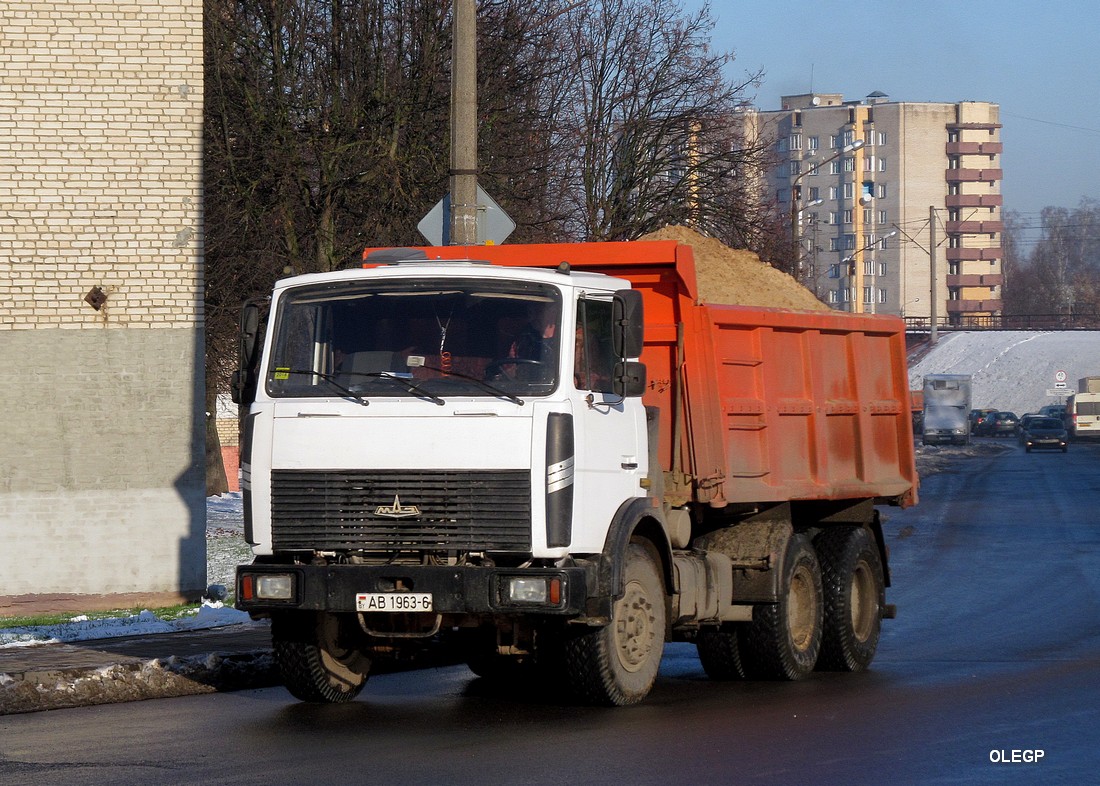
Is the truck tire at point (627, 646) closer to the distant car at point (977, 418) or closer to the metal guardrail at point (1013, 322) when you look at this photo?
the distant car at point (977, 418)

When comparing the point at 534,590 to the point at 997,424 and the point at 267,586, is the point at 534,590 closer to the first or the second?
the point at 267,586

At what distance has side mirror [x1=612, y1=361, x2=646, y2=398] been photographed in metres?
9.33

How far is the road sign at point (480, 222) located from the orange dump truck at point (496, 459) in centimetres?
310

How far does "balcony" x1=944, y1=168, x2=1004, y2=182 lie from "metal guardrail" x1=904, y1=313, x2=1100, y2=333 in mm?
13118

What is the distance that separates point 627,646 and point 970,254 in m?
147

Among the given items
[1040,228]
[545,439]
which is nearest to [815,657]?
[545,439]

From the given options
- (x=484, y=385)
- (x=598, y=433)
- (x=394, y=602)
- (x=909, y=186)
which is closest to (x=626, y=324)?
(x=598, y=433)

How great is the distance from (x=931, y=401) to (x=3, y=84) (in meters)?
64.2

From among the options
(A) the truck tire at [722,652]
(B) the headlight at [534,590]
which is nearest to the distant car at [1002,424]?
(A) the truck tire at [722,652]

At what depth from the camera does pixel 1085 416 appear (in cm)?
8088

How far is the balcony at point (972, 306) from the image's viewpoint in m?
152

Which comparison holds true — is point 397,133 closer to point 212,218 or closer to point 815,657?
point 212,218

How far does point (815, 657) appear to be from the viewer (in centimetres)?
1191

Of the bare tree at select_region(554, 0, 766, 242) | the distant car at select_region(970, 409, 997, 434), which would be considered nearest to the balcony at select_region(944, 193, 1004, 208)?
the distant car at select_region(970, 409, 997, 434)
